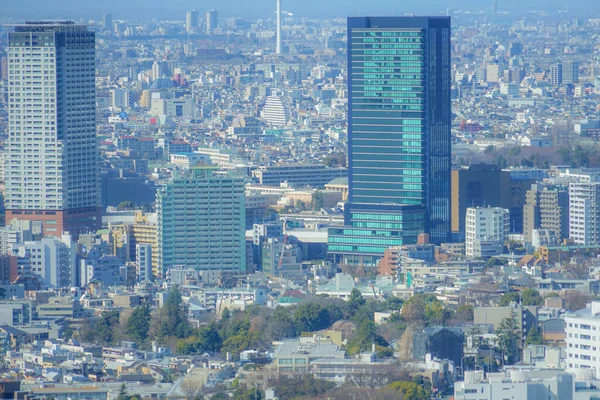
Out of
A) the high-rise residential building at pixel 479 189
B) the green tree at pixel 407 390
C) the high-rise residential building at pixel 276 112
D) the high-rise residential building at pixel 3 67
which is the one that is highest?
the high-rise residential building at pixel 3 67

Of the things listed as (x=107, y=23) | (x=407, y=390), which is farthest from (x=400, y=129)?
(x=107, y=23)

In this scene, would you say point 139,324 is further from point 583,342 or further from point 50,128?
point 50,128

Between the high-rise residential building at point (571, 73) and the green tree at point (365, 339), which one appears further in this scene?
the high-rise residential building at point (571, 73)

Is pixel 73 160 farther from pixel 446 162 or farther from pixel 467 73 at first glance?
pixel 467 73

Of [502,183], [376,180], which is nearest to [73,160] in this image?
[376,180]

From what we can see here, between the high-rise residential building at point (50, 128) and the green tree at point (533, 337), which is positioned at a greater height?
the high-rise residential building at point (50, 128)

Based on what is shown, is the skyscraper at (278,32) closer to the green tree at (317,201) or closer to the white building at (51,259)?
the green tree at (317,201)

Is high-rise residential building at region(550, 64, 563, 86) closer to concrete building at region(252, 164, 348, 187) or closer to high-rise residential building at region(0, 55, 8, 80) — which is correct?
high-rise residential building at region(0, 55, 8, 80)

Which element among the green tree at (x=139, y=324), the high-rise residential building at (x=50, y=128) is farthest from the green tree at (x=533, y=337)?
the high-rise residential building at (x=50, y=128)
